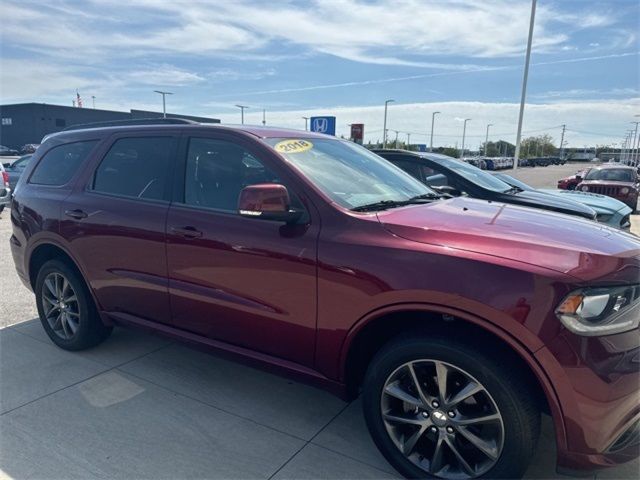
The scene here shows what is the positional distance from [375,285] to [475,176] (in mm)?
5243

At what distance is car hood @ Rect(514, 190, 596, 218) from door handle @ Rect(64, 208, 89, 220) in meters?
5.31

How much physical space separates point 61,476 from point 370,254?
2.01 meters

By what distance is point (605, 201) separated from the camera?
8047 millimetres

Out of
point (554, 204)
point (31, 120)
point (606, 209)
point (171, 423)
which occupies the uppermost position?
point (31, 120)

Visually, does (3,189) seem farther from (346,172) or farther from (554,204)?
(554,204)

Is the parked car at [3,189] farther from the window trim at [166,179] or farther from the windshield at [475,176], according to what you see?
the windshield at [475,176]

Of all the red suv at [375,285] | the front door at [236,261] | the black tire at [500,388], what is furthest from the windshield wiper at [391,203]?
the black tire at [500,388]

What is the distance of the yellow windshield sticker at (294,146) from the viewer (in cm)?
306

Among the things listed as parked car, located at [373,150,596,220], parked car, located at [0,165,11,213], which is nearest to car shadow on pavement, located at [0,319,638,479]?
parked car, located at [373,150,596,220]

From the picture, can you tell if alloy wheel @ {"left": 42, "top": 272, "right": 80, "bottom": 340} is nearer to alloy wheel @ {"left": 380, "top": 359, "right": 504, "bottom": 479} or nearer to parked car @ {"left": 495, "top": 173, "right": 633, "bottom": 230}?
alloy wheel @ {"left": 380, "top": 359, "right": 504, "bottom": 479}

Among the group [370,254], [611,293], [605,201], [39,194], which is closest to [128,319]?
[39,194]

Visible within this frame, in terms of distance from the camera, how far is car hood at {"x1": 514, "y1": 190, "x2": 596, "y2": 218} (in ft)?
20.2

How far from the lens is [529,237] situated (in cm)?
238

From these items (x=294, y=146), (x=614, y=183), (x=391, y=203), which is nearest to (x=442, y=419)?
(x=391, y=203)
